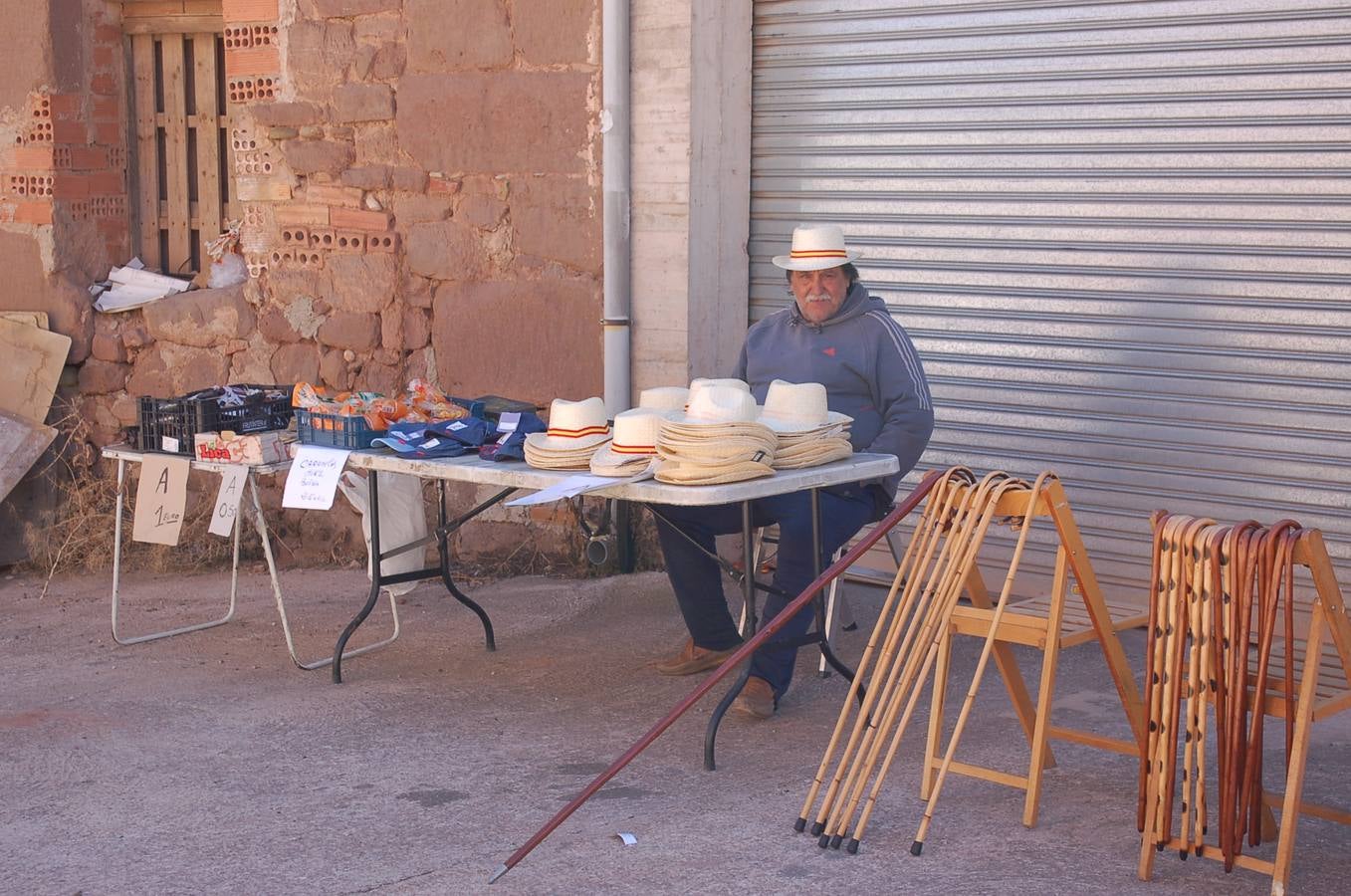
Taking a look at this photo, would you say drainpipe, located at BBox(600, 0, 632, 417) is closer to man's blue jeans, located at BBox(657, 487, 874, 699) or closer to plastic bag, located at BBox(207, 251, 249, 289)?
man's blue jeans, located at BBox(657, 487, 874, 699)

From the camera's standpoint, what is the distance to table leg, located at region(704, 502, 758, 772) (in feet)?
14.4

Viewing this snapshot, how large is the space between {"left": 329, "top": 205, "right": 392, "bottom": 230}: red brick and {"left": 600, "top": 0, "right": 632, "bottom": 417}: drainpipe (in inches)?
44.9

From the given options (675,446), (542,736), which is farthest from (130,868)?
(675,446)

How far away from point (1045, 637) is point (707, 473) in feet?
3.29

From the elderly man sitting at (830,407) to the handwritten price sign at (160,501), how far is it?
175 cm

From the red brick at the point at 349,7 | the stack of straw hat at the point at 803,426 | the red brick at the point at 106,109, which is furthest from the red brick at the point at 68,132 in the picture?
the stack of straw hat at the point at 803,426

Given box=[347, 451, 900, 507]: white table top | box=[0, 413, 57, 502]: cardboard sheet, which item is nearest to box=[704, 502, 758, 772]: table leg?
box=[347, 451, 900, 507]: white table top

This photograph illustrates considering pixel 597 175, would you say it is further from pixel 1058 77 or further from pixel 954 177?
pixel 1058 77

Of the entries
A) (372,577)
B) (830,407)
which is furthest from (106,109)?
(830,407)

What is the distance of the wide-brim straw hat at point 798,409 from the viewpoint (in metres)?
4.62

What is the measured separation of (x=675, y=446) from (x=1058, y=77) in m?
2.40

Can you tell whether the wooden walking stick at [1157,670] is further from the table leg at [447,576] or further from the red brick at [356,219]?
the red brick at [356,219]

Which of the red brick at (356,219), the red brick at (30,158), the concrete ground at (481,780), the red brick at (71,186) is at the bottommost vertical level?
the concrete ground at (481,780)

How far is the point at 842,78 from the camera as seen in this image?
6379 millimetres
